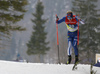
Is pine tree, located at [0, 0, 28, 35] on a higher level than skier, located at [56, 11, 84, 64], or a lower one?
higher

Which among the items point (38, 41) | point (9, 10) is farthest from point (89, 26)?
point (9, 10)

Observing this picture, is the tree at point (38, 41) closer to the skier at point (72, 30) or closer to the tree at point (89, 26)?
the tree at point (89, 26)

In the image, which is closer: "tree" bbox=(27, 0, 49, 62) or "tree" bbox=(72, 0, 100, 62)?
"tree" bbox=(72, 0, 100, 62)

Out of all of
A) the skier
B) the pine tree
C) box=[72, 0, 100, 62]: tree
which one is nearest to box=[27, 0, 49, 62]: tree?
box=[72, 0, 100, 62]: tree

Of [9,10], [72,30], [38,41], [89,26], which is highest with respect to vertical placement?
[9,10]

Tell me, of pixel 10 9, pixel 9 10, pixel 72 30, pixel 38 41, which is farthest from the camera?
pixel 38 41

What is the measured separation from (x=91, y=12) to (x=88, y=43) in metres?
5.21

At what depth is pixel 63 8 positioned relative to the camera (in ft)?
553

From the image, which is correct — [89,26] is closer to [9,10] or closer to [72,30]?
[9,10]

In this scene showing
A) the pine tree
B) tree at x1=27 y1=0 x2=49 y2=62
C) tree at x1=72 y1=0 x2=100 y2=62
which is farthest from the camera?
tree at x1=27 y1=0 x2=49 y2=62

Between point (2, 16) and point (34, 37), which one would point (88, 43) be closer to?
point (34, 37)

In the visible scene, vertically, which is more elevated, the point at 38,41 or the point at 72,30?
the point at 72,30

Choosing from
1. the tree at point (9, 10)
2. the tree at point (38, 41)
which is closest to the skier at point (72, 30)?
the tree at point (9, 10)

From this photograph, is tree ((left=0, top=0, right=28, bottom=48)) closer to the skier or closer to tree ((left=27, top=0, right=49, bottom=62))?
the skier
